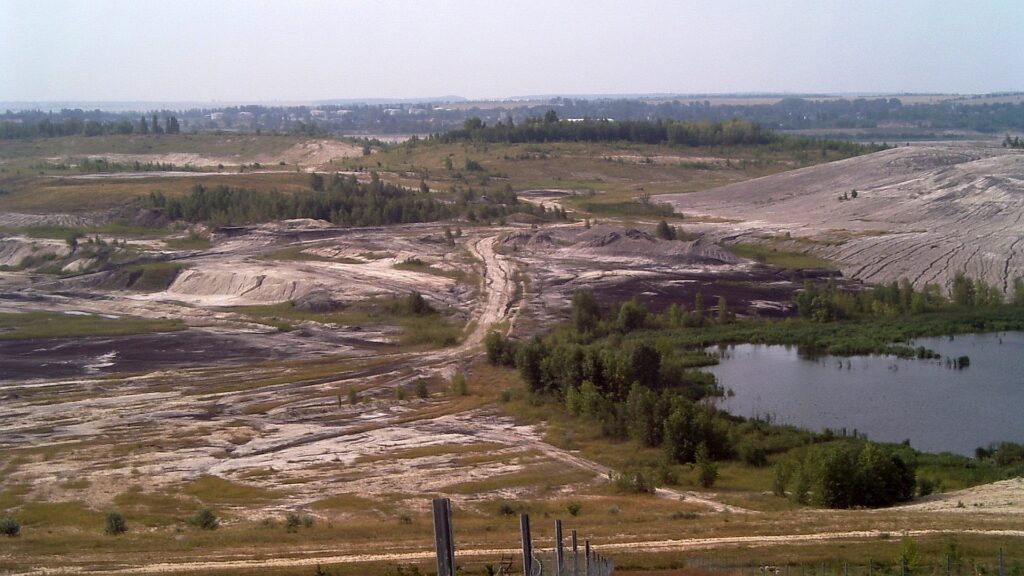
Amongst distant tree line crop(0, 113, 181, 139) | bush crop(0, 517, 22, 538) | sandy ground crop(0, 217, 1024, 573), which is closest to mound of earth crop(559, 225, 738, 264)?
sandy ground crop(0, 217, 1024, 573)

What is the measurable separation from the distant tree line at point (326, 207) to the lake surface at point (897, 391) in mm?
34531

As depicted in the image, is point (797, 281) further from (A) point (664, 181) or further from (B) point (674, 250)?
(A) point (664, 181)

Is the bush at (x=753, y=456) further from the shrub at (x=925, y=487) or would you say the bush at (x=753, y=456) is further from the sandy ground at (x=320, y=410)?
the shrub at (x=925, y=487)

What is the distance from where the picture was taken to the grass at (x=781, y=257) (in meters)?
58.0

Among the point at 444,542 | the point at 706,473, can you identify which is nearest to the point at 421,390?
the point at 706,473

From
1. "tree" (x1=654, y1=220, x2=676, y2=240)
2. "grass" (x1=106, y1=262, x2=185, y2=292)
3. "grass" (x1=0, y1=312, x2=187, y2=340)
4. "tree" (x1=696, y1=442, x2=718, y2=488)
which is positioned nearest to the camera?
"tree" (x1=696, y1=442, x2=718, y2=488)

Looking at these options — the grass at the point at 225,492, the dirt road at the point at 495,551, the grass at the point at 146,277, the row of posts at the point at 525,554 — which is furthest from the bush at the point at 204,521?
the grass at the point at 146,277

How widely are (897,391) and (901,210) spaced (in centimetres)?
3735

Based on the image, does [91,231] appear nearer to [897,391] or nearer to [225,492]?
[225,492]

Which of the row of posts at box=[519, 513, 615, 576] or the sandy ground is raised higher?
the row of posts at box=[519, 513, 615, 576]

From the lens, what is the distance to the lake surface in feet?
101

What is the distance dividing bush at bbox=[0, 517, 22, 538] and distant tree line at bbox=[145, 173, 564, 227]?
5022cm

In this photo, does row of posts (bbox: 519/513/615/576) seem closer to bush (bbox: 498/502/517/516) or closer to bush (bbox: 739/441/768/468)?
bush (bbox: 498/502/517/516)

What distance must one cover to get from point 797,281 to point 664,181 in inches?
1740
